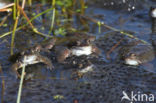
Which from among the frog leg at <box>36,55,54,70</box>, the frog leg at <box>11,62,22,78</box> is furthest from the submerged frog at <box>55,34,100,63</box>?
the frog leg at <box>11,62,22,78</box>

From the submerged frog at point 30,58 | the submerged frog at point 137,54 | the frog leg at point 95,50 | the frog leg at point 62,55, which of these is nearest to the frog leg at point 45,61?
the submerged frog at point 30,58

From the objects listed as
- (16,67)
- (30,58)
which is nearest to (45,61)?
(30,58)

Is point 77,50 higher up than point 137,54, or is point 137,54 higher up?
point 77,50

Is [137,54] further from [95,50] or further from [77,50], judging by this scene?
[77,50]

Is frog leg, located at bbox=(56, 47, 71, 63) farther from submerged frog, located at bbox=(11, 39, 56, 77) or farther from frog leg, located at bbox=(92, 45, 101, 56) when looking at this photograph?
frog leg, located at bbox=(92, 45, 101, 56)

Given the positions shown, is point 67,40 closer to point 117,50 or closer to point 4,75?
point 117,50

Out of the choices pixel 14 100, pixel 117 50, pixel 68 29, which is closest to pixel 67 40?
pixel 68 29

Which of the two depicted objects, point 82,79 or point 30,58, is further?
point 30,58

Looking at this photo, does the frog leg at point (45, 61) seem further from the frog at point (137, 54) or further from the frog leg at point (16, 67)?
the frog at point (137, 54)

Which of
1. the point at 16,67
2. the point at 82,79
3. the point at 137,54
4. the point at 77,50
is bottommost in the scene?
the point at 82,79
